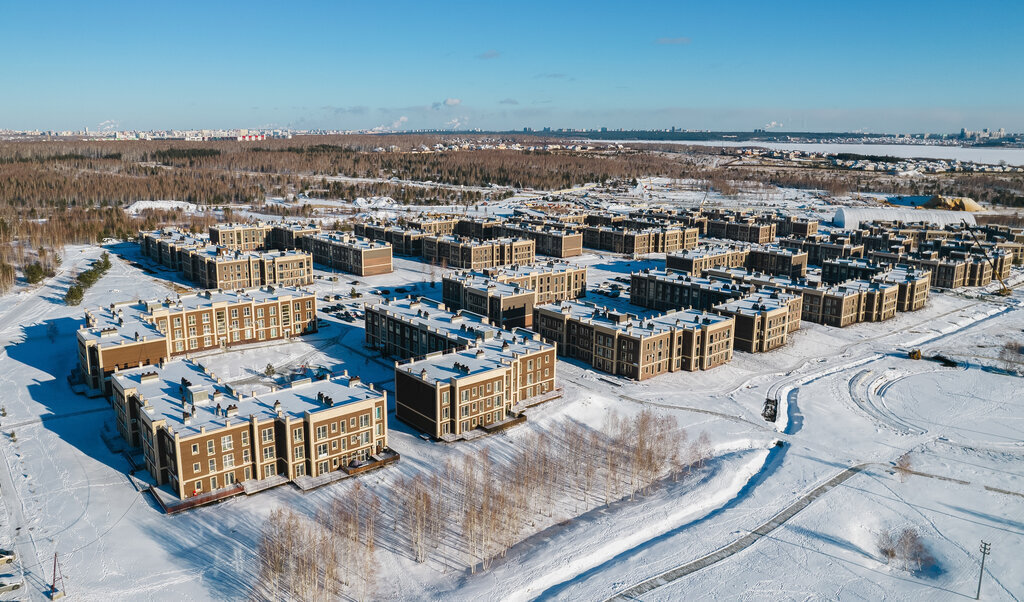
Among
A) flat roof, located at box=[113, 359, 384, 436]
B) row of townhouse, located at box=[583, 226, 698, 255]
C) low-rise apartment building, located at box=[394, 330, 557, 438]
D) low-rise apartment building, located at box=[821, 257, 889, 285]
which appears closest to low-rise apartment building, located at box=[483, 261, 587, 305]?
low-rise apartment building, located at box=[394, 330, 557, 438]

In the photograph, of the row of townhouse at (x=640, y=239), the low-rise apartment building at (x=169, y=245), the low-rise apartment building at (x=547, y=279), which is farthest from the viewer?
the row of townhouse at (x=640, y=239)

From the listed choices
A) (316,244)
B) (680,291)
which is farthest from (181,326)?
(680,291)

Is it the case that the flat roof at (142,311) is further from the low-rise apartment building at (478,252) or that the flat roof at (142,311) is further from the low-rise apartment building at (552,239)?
the low-rise apartment building at (552,239)

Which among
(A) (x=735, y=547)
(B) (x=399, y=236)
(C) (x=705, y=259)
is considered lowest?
(A) (x=735, y=547)

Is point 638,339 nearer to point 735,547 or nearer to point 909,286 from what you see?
point 735,547

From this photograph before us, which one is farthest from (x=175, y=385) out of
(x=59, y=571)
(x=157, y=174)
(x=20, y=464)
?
(x=157, y=174)

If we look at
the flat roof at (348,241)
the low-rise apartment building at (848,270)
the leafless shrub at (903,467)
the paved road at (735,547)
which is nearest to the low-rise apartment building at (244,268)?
the flat roof at (348,241)
